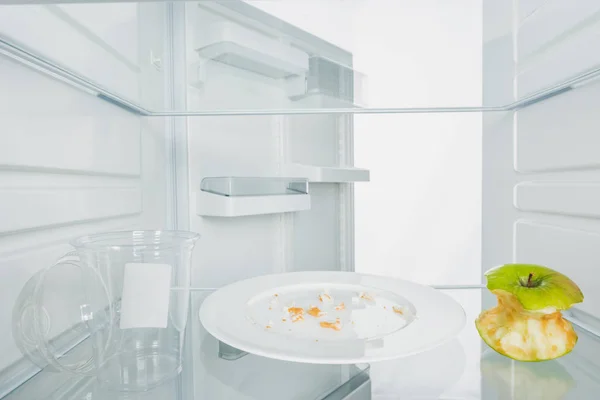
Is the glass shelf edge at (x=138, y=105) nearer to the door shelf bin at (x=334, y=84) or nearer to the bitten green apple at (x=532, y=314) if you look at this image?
the door shelf bin at (x=334, y=84)

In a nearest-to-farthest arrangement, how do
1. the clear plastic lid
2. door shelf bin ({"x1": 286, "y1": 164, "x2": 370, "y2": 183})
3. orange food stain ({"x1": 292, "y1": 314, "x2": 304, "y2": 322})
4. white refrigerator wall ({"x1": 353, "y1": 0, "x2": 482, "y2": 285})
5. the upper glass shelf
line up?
the clear plastic lid → orange food stain ({"x1": 292, "y1": 314, "x2": 304, "y2": 322}) → the upper glass shelf → white refrigerator wall ({"x1": 353, "y1": 0, "x2": 482, "y2": 285}) → door shelf bin ({"x1": 286, "y1": 164, "x2": 370, "y2": 183})

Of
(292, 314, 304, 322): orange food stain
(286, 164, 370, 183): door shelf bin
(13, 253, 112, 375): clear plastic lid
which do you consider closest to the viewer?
(13, 253, 112, 375): clear plastic lid

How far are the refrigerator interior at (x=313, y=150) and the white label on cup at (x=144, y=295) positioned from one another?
0.08 metres

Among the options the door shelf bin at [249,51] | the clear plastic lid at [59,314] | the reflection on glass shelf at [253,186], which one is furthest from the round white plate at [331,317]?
the door shelf bin at [249,51]

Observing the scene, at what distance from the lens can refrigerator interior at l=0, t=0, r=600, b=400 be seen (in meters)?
0.52

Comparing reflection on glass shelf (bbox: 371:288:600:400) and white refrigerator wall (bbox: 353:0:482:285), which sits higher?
white refrigerator wall (bbox: 353:0:482:285)

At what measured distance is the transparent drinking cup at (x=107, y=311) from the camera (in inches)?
17.8

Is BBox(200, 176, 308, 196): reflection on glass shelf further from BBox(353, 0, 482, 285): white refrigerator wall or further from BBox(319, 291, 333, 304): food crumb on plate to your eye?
BBox(319, 291, 333, 304): food crumb on plate

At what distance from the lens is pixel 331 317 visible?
0.60m

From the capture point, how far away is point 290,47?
93 cm

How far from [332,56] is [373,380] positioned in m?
0.65

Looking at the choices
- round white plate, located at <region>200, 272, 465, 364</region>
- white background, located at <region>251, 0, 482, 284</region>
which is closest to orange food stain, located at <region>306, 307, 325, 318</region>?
round white plate, located at <region>200, 272, 465, 364</region>

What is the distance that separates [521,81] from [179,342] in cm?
81

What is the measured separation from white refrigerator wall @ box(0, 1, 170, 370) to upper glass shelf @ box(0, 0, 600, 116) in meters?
0.02
